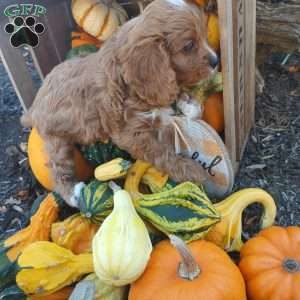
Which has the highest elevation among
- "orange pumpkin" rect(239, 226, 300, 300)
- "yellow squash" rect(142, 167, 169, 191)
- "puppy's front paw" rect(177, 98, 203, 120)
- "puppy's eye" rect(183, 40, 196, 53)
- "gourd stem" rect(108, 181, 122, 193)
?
"puppy's eye" rect(183, 40, 196, 53)

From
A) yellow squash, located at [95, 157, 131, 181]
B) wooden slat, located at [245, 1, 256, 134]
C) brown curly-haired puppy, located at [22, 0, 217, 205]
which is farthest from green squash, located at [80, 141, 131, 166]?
wooden slat, located at [245, 1, 256, 134]

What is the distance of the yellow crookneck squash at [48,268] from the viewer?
1.76 meters

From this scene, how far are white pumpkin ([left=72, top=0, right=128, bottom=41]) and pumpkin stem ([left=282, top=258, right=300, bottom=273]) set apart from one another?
177 cm

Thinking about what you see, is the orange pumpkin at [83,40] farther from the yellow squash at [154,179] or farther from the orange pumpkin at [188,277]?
the orange pumpkin at [188,277]

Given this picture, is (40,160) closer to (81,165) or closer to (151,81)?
(81,165)

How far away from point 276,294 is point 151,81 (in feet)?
3.17

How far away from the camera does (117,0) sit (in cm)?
305

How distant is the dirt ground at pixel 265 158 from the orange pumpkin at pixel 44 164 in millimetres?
284

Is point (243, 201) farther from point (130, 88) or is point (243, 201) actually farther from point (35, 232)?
point (35, 232)

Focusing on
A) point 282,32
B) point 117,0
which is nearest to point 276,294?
point 282,32

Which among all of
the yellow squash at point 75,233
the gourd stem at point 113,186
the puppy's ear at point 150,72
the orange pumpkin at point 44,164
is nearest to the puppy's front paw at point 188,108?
the puppy's ear at point 150,72

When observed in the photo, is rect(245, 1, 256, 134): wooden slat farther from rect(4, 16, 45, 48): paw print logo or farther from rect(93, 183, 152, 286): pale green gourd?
rect(4, 16, 45, 48): paw print logo

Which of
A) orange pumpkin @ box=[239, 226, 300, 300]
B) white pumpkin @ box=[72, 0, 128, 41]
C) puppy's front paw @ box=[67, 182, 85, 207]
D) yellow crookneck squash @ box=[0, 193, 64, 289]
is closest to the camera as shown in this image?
orange pumpkin @ box=[239, 226, 300, 300]

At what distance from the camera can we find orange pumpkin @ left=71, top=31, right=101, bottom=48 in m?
2.89
